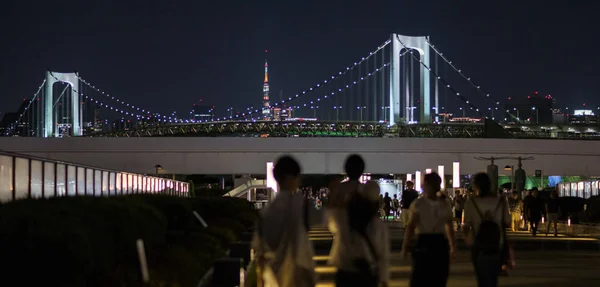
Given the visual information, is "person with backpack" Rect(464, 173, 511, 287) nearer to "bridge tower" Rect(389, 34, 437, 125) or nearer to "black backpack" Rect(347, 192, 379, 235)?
"black backpack" Rect(347, 192, 379, 235)

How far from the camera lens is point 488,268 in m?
9.42

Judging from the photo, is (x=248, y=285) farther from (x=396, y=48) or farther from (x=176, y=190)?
(x=396, y=48)

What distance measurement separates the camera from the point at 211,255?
13125 mm

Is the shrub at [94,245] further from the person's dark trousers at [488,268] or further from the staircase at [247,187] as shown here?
the staircase at [247,187]

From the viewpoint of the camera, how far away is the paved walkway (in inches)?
575

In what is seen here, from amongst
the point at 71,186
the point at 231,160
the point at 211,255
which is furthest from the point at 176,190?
the point at 211,255

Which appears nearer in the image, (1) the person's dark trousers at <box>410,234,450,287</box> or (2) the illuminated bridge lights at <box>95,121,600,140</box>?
(1) the person's dark trousers at <box>410,234,450,287</box>

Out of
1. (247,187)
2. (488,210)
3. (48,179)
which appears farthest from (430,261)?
(247,187)

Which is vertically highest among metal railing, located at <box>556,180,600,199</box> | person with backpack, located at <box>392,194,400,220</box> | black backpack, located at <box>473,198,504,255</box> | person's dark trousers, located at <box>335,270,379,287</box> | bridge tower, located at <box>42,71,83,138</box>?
bridge tower, located at <box>42,71,83,138</box>

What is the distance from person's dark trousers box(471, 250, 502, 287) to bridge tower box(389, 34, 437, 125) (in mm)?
69032

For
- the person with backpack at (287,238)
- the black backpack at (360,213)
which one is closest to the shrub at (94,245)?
the person with backpack at (287,238)

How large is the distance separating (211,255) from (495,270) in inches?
188

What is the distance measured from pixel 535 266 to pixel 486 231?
333 inches

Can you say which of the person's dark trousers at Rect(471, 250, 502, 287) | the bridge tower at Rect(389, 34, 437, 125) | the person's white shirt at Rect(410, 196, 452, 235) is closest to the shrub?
the person's white shirt at Rect(410, 196, 452, 235)
